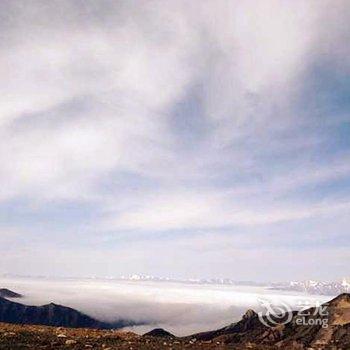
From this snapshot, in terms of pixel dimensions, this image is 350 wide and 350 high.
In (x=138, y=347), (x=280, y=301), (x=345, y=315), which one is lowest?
(x=138, y=347)

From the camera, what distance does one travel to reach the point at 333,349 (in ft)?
129

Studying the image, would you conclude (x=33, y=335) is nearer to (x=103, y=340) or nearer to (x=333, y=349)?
(x=103, y=340)

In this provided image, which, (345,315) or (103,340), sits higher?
(345,315)

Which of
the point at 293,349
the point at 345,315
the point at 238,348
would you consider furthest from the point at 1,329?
the point at 345,315

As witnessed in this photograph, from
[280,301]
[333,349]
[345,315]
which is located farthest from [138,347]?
[345,315]

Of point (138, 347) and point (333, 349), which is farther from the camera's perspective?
point (333, 349)

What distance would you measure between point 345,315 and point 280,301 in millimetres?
158257

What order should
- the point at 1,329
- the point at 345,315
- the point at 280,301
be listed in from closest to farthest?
the point at 1,329 → the point at 280,301 → the point at 345,315

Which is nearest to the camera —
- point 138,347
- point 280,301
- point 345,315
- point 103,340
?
point 138,347

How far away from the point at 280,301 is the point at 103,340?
2482cm

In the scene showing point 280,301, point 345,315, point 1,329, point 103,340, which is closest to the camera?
point 103,340

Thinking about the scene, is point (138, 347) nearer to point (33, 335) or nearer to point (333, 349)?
point (33, 335)

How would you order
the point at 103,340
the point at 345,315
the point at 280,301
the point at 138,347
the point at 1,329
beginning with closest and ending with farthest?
the point at 138,347 → the point at 103,340 → the point at 1,329 → the point at 280,301 → the point at 345,315

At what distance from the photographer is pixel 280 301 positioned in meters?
54.9
